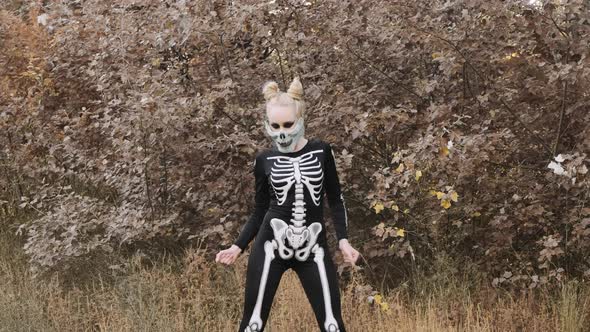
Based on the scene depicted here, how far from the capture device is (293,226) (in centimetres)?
409

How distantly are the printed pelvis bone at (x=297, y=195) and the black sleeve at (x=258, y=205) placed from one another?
13 centimetres

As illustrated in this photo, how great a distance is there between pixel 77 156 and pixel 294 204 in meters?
4.57

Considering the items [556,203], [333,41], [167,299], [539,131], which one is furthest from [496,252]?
[167,299]

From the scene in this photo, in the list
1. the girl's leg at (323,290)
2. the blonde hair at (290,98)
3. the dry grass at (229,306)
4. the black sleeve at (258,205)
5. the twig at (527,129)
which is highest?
the blonde hair at (290,98)

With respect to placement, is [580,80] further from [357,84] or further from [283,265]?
[283,265]

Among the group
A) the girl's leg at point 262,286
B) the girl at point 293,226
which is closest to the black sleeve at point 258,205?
the girl at point 293,226

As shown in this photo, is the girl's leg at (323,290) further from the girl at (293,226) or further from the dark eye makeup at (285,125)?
the dark eye makeup at (285,125)

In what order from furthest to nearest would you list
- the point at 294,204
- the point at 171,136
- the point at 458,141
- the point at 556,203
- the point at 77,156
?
the point at 77,156, the point at 171,136, the point at 556,203, the point at 458,141, the point at 294,204

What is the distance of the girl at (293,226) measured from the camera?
4.03 metres

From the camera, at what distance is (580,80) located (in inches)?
211

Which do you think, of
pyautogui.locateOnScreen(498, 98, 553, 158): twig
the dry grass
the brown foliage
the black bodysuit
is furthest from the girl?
pyautogui.locateOnScreen(498, 98, 553, 158): twig

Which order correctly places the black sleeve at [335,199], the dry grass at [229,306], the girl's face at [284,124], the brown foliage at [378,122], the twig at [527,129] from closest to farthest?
the girl's face at [284,124], the black sleeve at [335,199], the dry grass at [229,306], the brown foliage at [378,122], the twig at [527,129]

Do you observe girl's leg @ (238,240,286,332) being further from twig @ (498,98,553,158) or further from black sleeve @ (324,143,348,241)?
twig @ (498,98,553,158)

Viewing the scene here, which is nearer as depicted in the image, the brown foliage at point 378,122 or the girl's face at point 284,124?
the girl's face at point 284,124
